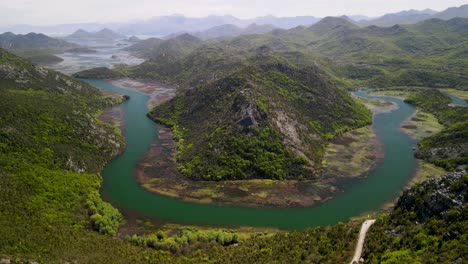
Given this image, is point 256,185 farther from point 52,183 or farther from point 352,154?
point 52,183

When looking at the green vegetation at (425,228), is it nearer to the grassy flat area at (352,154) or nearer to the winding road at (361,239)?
the winding road at (361,239)

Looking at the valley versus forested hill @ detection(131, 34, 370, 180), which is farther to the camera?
forested hill @ detection(131, 34, 370, 180)

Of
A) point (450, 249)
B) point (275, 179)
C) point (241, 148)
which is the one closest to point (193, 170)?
point (241, 148)

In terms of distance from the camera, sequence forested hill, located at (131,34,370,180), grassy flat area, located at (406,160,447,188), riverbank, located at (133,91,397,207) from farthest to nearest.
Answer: forested hill, located at (131,34,370,180), grassy flat area, located at (406,160,447,188), riverbank, located at (133,91,397,207)

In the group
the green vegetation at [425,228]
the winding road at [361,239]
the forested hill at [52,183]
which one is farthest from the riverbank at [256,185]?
the green vegetation at [425,228]

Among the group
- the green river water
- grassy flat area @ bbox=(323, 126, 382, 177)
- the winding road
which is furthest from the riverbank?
the winding road

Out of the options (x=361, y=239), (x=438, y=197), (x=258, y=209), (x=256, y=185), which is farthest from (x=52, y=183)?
→ (x=438, y=197)

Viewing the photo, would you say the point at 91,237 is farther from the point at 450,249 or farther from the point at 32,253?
the point at 450,249

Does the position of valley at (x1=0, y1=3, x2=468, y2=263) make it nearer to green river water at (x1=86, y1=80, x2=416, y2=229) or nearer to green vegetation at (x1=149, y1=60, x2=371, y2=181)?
green river water at (x1=86, y1=80, x2=416, y2=229)
